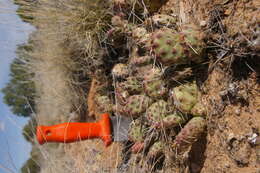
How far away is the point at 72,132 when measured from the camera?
176 centimetres

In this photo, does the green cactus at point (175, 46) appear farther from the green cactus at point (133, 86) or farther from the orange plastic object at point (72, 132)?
the orange plastic object at point (72, 132)

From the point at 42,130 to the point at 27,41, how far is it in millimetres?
1323

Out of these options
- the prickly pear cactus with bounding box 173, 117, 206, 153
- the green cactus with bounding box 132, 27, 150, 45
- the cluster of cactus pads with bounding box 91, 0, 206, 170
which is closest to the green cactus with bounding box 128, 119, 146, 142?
the cluster of cactus pads with bounding box 91, 0, 206, 170

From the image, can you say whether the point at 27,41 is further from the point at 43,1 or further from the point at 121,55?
the point at 121,55

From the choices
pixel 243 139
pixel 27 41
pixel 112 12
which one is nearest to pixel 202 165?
pixel 243 139

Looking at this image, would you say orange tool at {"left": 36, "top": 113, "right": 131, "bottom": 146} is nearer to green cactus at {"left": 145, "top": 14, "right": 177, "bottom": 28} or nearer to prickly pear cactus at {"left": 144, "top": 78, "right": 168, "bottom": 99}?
prickly pear cactus at {"left": 144, "top": 78, "right": 168, "bottom": 99}

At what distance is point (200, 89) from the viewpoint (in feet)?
4.16

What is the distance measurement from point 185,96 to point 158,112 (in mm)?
208

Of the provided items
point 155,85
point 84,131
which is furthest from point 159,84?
point 84,131

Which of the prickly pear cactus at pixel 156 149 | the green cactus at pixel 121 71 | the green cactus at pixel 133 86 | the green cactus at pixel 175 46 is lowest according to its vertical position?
the prickly pear cactus at pixel 156 149

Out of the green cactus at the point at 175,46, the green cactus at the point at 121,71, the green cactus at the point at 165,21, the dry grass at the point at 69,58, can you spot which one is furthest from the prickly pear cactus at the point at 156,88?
the dry grass at the point at 69,58

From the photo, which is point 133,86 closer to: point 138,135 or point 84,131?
point 138,135

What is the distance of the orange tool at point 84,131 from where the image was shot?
1722 millimetres

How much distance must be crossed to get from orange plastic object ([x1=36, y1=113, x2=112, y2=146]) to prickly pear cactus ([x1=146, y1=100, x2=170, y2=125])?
1.75 feet
